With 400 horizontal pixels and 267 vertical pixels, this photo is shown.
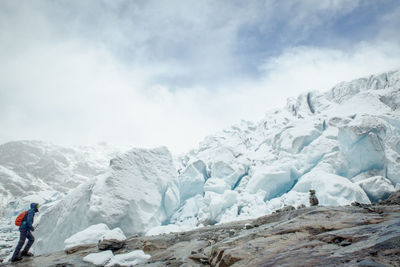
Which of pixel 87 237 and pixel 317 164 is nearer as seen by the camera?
pixel 87 237

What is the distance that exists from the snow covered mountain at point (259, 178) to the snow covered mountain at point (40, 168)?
4413 cm

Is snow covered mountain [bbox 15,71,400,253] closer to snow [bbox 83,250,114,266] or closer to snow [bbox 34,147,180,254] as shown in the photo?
snow [bbox 34,147,180,254]

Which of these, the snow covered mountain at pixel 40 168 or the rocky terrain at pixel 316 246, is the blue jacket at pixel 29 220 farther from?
the snow covered mountain at pixel 40 168

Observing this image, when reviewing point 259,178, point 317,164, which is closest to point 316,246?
point 259,178

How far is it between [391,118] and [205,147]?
2149cm

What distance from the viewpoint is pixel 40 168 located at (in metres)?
66.0

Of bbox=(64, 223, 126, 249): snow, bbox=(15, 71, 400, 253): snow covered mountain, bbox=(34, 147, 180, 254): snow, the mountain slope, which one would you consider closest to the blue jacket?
bbox=(64, 223, 126, 249): snow

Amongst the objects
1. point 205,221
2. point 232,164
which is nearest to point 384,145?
point 232,164

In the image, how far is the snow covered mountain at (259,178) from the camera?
548 inches

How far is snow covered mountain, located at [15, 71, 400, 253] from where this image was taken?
13.9m

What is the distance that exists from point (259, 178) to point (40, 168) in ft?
223

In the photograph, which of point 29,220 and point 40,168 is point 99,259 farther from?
point 40,168

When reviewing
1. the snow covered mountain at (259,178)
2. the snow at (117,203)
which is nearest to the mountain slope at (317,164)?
the snow covered mountain at (259,178)

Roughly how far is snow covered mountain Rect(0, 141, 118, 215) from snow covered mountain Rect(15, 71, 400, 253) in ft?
145
